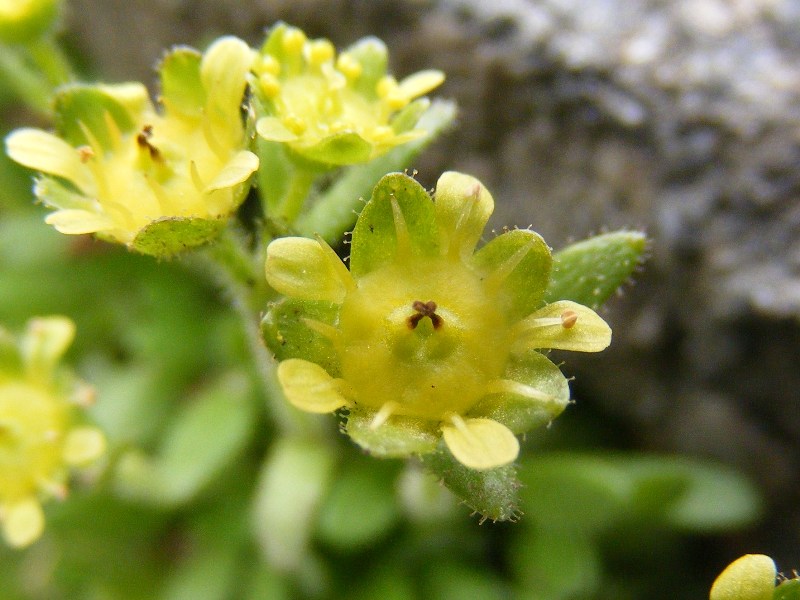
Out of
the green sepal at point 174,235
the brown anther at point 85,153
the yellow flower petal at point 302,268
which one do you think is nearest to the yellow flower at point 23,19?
the brown anther at point 85,153

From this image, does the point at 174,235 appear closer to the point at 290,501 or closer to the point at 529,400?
the point at 529,400

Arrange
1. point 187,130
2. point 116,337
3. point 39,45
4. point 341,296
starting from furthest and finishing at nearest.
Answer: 1. point 116,337
2. point 39,45
3. point 187,130
4. point 341,296

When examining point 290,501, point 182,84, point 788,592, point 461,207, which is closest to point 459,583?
point 290,501

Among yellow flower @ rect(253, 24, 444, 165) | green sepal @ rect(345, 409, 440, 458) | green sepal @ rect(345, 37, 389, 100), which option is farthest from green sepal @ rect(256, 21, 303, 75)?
green sepal @ rect(345, 409, 440, 458)

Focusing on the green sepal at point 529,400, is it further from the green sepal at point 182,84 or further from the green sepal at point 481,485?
the green sepal at point 182,84

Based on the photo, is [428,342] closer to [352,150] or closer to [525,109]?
[352,150]

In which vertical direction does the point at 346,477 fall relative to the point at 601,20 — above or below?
below

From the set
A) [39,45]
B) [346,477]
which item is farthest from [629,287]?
[39,45]

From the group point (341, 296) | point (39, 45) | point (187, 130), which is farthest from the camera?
point (39, 45)

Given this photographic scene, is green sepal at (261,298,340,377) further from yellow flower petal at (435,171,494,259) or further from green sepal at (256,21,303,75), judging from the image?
green sepal at (256,21,303,75)
